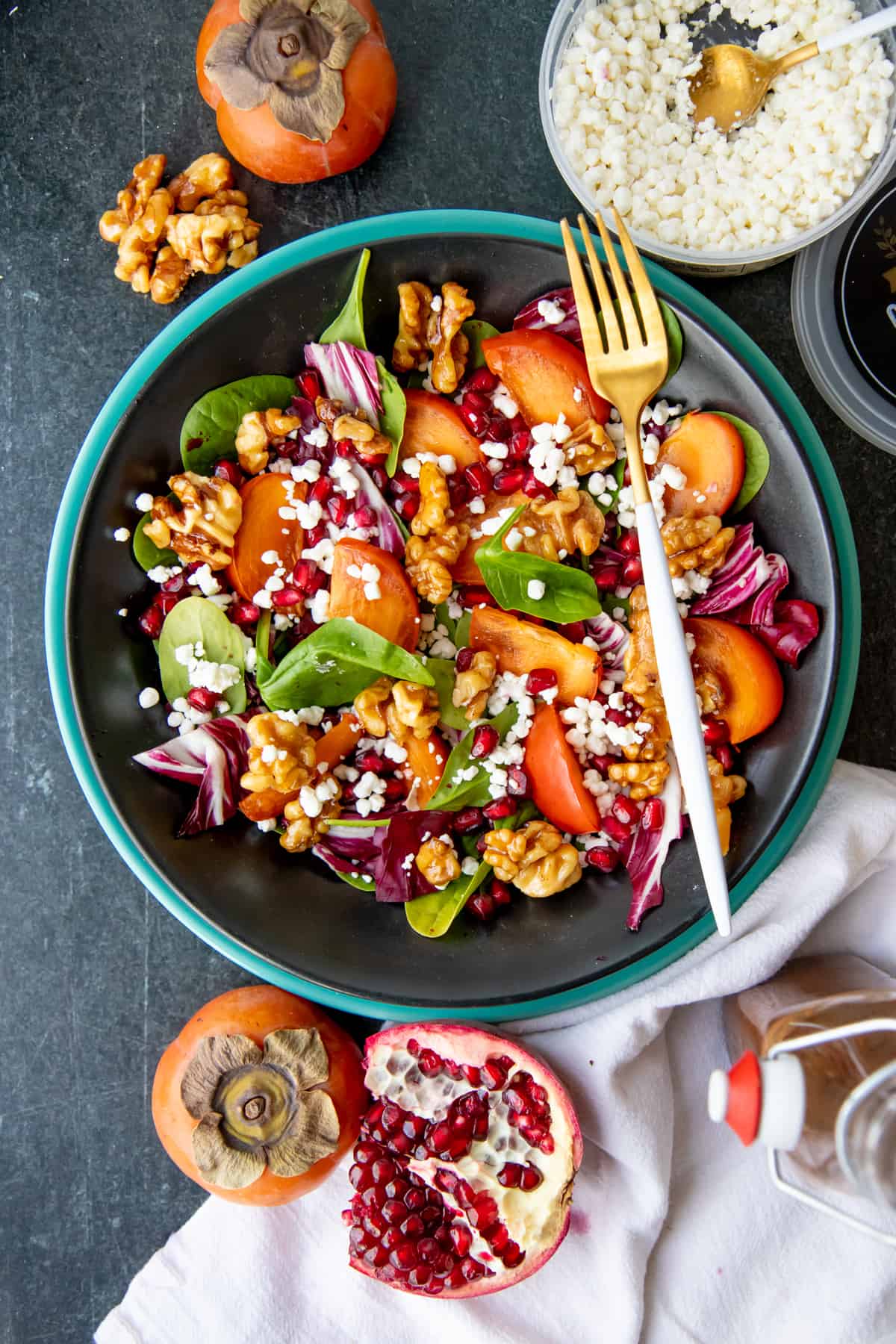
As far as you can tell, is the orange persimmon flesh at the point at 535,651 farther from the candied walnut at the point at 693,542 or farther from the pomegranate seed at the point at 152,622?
the pomegranate seed at the point at 152,622

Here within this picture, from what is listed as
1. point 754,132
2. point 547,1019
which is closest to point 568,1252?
point 547,1019

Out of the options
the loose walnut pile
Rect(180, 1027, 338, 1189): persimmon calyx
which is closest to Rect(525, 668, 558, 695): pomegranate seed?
Rect(180, 1027, 338, 1189): persimmon calyx

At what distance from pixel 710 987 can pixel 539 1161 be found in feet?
1.26

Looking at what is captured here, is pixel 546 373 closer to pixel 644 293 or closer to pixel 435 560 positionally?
pixel 644 293

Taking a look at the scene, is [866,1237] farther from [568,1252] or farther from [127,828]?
[127,828]

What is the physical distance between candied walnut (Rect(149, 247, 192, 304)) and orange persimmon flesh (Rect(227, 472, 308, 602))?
1.32 ft

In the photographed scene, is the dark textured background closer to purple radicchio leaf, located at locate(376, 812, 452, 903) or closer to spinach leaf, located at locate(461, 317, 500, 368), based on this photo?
spinach leaf, located at locate(461, 317, 500, 368)

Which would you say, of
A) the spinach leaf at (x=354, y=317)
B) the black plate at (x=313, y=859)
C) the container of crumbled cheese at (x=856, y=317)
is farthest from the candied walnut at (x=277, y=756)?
the container of crumbled cheese at (x=856, y=317)

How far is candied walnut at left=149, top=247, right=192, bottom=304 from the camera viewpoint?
1710mm

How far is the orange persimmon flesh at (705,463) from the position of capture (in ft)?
5.00

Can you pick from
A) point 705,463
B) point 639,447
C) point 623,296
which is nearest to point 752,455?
point 705,463

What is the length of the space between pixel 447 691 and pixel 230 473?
47 cm

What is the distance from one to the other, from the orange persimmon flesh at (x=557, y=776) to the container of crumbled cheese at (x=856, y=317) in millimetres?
789

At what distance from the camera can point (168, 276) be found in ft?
5.62
